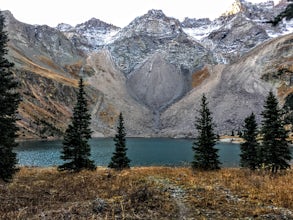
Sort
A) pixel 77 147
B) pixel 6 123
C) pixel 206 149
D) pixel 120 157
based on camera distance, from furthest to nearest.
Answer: pixel 120 157 → pixel 77 147 → pixel 206 149 → pixel 6 123

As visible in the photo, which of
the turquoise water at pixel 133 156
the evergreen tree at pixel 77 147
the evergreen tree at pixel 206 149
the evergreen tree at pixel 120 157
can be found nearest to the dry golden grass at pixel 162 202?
the evergreen tree at pixel 206 149

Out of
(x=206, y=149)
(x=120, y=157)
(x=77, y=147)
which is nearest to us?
→ (x=206, y=149)

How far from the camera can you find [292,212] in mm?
12531

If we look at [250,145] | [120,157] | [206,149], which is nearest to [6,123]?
[206,149]

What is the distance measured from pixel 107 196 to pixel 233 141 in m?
175

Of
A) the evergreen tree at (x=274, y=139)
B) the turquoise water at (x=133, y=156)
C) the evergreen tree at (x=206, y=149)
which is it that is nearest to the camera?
the evergreen tree at (x=206, y=149)

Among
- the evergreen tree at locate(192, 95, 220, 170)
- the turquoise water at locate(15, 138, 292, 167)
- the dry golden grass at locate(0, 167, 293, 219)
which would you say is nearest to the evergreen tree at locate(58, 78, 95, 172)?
the evergreen tree at locate(192, 95, 220, 170)

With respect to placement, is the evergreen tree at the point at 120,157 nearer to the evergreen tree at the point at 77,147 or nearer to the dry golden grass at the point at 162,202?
the evergreen tree at the point at 77,147

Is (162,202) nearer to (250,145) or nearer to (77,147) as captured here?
(77,147)

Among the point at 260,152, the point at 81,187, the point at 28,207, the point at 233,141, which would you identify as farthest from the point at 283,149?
the point at 233,141

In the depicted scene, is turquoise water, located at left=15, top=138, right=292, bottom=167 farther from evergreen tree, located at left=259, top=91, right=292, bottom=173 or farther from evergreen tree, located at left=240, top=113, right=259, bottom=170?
evergreen tree, located at left=259, top=91, right=292, bottom=173

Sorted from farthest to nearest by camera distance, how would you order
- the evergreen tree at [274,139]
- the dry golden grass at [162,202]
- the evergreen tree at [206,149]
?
the evergreen tree at [274,139]
the evergreen tree at [206,149]
the dry golden grass at [162,202]

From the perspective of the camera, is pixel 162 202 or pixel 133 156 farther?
pixel 133 156

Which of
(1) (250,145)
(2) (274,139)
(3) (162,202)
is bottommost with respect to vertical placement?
(1) (250,145)
